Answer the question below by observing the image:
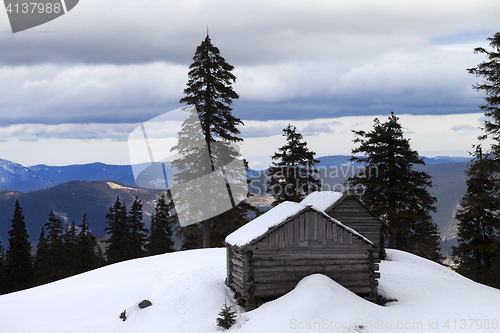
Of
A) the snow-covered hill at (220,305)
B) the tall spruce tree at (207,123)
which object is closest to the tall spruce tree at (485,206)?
the snow-covered hill at (220,305)

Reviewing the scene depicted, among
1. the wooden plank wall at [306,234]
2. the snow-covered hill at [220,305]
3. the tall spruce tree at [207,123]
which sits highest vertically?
the tall spruce tree at [207,123]

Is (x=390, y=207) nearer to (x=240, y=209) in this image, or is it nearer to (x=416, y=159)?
(x=416, y=159)

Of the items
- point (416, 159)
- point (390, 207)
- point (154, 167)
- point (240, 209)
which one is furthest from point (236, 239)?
point (416, 159)

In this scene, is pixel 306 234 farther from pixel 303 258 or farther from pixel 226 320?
pixel 226 320

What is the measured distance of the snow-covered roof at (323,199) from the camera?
2580 cm

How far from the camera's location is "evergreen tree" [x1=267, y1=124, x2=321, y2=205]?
35.1 metres

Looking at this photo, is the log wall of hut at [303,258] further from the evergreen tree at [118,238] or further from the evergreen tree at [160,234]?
the evergreen tree at [118,238]

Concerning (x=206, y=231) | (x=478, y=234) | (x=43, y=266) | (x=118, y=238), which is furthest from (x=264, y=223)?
(x=43, y=266)

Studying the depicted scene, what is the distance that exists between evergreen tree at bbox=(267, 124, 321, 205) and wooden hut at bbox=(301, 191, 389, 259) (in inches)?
283

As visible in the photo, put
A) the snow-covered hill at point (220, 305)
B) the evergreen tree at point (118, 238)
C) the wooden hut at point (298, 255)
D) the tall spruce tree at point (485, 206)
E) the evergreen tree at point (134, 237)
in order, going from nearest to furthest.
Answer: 1. the snow-covered hill at point (220, 305)
2. the wooden hut at point (298, 255)
3. the tall spruce tree at point (485, 206)
4. the evergreen tree at point (118, 238)
5. the evergreen tree at point (134, 237)

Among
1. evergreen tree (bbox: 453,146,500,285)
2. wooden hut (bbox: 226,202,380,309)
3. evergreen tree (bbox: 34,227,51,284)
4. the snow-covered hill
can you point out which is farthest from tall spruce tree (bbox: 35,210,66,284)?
evergreen tree (bbox: 453,146,500,285)

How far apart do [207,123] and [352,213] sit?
42.0ft

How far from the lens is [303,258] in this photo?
52.5 ft

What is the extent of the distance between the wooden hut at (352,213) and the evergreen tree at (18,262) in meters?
35.3
